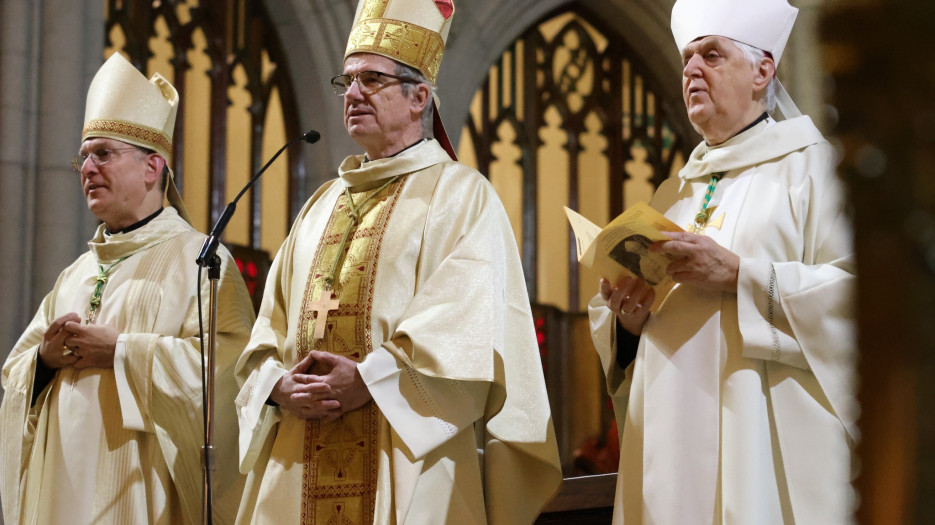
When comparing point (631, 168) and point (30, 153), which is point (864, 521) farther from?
point (631, 168)

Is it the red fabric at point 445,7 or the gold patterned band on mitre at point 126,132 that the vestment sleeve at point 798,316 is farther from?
the gold patterned band on mitre at point 126,132

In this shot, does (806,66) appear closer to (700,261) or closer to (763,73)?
(700,261)

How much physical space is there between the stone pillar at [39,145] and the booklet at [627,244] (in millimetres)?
3634

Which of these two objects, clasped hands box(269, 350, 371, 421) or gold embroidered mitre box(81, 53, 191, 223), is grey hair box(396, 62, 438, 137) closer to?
clasped hands box(269, 350, 371, 421)

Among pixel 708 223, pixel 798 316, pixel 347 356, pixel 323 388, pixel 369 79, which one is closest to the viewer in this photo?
pixel 798 316

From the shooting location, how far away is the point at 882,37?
38 cm

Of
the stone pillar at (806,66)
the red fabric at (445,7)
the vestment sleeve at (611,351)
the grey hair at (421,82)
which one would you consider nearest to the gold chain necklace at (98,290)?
the grey hair at (421,82)

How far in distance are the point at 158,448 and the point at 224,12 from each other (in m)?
3.98

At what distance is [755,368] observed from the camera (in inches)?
112

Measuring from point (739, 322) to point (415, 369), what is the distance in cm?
91

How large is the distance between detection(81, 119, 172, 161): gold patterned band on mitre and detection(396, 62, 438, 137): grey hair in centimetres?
137

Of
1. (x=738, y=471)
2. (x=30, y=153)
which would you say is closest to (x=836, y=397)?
(x=738, y=471)

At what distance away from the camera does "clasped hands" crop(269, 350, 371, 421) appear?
318 centimetres

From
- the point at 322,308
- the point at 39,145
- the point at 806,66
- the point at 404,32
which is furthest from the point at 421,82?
the point at 39,145
